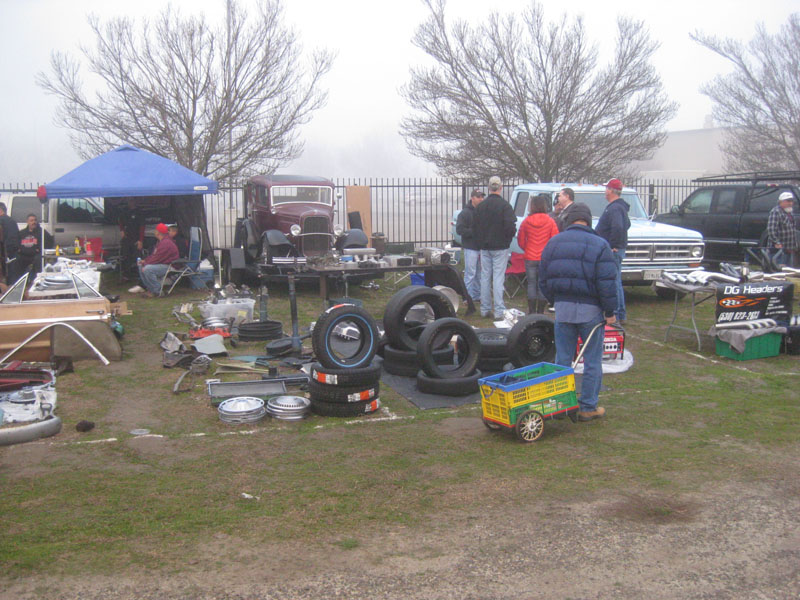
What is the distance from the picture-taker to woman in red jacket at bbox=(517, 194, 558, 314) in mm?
10391

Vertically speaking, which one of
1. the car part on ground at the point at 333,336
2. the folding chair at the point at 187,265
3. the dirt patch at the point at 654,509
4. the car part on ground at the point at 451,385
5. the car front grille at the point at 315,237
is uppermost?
the car front grille at the point at 315,237

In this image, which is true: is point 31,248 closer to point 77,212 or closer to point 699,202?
point 77,212

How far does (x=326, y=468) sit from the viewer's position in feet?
17.4

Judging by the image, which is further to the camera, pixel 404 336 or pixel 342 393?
pixel 404 336

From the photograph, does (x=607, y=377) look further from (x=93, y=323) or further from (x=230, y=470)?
(x=93, y=323)

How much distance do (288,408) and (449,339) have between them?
73.4 inches

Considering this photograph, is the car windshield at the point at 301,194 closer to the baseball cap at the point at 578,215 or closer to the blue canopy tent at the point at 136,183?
the blue canopy tent at the point at 136,183

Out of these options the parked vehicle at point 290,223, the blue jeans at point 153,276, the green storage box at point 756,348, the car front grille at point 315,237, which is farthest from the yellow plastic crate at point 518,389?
the blue jeans at point 153,276

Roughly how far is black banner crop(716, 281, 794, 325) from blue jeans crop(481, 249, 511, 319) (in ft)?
10.6

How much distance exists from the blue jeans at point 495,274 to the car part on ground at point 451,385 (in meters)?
3.85

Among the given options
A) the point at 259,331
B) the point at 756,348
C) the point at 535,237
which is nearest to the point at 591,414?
the point at 756,348

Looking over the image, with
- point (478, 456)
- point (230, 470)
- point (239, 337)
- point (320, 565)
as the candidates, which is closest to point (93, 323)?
point (239, 337)

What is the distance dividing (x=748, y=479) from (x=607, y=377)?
2924mm

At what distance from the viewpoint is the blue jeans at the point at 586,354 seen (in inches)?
243
